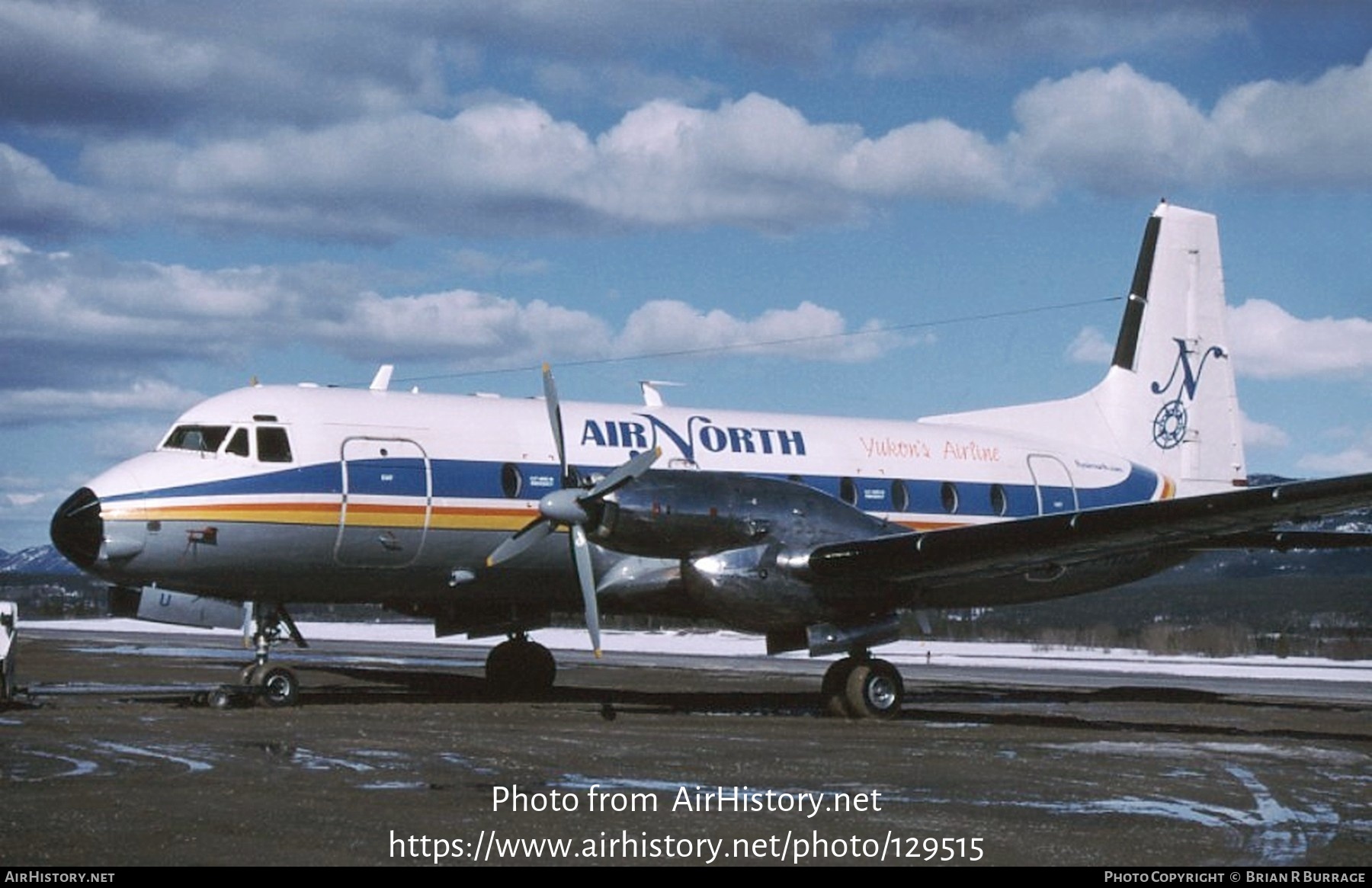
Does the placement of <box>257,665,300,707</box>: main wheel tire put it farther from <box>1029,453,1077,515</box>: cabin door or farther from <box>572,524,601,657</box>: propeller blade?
<box>1029,453,1077,515</box>: cabin door

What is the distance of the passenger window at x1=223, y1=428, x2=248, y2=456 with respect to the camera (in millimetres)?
18703

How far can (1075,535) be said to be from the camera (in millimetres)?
17484

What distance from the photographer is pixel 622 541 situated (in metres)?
17.5

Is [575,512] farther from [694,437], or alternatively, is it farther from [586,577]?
[694,437]

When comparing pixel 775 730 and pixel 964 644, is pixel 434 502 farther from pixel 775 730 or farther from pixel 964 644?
pixel 964 644

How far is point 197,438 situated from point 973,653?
29.9 m

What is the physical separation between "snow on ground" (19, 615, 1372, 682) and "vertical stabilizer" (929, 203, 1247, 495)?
6.05 metres

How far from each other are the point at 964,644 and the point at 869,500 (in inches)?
1297

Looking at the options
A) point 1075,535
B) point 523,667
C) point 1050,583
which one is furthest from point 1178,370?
point 523,667

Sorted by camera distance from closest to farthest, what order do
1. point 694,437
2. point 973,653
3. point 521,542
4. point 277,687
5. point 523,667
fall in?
point 277,687
point 521,542
point 694,437
point 523,667
point 973,653

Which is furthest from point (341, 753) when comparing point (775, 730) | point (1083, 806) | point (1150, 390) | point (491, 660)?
point (1150, 390)

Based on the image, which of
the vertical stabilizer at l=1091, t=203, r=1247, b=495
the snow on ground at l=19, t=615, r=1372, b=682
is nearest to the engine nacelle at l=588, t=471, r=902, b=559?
the snow on ground at l=19, t=615, r=1372, b=682

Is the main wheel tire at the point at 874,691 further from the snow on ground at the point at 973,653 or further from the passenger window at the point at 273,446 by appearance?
the snow on ground at the point at 973,653

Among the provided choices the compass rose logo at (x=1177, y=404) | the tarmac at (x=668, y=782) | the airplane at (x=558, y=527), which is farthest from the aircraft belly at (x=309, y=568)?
the compass rose logo at (x=1177, y=404)
